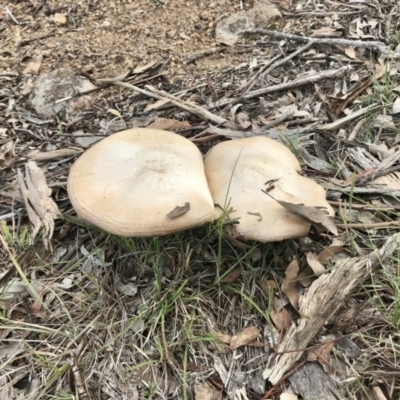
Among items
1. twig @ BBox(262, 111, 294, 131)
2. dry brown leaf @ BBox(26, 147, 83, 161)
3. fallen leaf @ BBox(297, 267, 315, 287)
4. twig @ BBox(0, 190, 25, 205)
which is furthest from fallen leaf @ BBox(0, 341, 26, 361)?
twig @ BBox(262, 111, 294, 131)

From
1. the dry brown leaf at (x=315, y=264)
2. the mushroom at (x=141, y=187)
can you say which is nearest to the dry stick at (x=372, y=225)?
the dry brown leaf at (x=315, y=264)

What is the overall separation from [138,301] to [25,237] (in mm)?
785

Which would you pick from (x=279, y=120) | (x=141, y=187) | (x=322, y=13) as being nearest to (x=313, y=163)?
(x=279, y=120)

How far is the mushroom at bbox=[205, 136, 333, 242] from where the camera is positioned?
2.45 meters

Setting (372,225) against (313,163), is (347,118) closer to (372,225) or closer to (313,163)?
(313,163)

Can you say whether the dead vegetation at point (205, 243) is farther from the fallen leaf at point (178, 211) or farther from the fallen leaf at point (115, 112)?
the fallen leaf at point (178, 211)

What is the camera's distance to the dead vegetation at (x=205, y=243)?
2.47 meters

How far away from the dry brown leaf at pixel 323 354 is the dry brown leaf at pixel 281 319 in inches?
6.8

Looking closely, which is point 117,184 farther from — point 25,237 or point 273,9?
point 273,9

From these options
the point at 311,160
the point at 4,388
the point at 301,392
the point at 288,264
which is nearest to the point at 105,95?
the point at 311,160

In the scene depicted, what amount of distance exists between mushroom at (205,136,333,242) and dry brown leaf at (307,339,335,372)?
0.56 metres

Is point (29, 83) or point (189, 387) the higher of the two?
point (29, 83)

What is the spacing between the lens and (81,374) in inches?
96.7

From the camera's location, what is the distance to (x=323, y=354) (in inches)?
97.3
